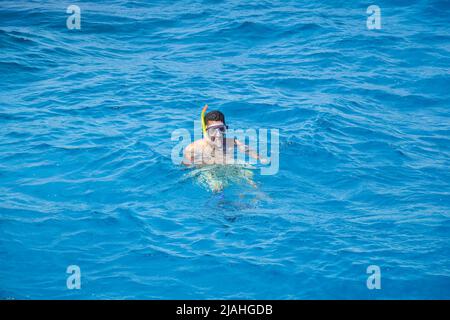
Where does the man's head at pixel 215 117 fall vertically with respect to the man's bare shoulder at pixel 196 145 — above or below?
above

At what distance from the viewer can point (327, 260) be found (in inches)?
324

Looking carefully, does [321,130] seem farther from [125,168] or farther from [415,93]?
[125,168]

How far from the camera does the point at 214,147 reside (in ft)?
33.0

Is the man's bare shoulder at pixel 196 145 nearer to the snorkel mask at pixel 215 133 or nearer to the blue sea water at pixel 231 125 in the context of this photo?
the snorkel mask at pixel 215 133

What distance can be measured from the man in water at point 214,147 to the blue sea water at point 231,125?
385mm

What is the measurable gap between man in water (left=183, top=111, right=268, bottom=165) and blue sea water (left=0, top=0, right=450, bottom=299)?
39cm

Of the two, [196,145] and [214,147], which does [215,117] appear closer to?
[214,147]

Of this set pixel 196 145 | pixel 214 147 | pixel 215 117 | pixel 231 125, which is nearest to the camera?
pixel 215 117

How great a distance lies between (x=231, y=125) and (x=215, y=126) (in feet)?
6.81

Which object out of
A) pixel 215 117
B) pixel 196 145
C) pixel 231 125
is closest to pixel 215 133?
pixel 215 117

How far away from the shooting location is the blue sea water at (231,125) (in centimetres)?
809

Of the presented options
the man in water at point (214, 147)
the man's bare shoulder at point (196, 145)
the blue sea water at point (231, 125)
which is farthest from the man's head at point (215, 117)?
the blue sea water at point (231, 125)

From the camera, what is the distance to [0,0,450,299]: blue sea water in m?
8.09

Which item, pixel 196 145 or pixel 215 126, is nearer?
pixel 215 126
